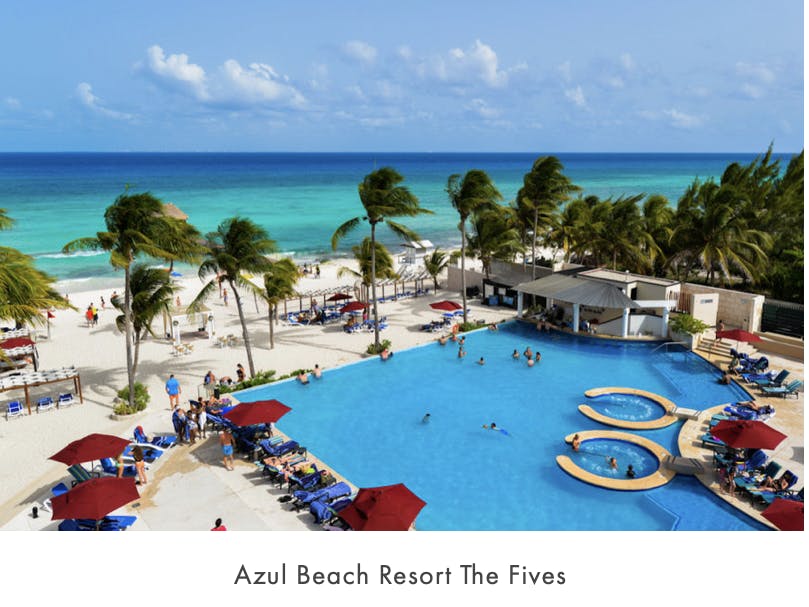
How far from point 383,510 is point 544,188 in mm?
22648

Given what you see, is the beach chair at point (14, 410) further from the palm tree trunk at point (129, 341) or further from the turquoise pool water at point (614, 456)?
the turquoise pool water at point (614, 456)

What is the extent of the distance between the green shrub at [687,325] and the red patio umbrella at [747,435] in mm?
10076

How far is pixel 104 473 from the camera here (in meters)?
13.8

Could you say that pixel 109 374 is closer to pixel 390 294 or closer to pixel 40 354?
pixel 40 354

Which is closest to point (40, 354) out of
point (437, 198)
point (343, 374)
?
point (343, 374)

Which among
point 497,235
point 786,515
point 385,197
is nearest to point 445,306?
point 497,235

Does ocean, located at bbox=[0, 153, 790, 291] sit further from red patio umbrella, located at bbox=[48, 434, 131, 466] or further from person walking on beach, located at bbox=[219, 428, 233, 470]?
person walking on beach, located at bbox=[219, 428, 233, 470]

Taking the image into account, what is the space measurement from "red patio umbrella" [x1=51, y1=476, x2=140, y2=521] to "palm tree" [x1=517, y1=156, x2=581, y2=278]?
74.0ft

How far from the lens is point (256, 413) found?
14.5m

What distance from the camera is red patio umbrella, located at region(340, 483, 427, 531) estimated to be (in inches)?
407

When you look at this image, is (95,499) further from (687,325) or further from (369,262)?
(687,325)

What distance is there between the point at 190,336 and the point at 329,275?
18963mm

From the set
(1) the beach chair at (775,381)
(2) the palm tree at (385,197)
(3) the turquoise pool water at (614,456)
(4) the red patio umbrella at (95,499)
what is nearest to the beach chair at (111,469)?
(4) the red patio umbrella at (95,499)

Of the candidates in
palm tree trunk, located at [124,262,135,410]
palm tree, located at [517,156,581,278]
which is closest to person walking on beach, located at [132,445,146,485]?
palm tree trunk, located at [124,262,135,410]
